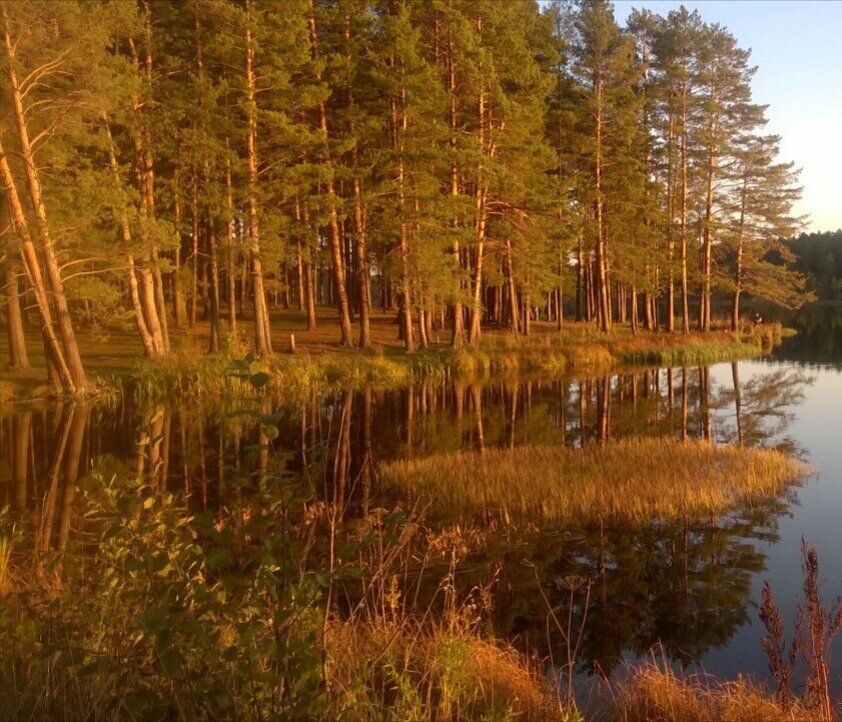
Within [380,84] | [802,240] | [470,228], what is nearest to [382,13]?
[380,84]

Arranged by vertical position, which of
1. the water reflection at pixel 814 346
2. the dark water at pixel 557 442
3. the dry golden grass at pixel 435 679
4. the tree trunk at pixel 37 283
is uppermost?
the tree trunk at pixel 37 283

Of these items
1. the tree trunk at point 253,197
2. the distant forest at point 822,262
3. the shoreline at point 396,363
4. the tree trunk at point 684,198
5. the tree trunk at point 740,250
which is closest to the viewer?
the shoreline at point 396,363

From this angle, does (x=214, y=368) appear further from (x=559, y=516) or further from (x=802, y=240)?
(x=802, y=240)

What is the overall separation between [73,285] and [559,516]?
17.7m

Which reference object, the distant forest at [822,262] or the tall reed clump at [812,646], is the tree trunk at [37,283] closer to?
the tall reed clump at [812,646]

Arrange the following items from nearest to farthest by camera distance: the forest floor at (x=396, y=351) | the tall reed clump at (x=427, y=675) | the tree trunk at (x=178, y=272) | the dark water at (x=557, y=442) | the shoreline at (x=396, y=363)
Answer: the tall reed clump at (x=427, y=675), the dark water at (x=557, y=442), the shoreline at (x=396, y=363), the forest floor at (x=396, y=351), the tree trunk at (x=178, y=272)

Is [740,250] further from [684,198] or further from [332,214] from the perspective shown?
[332,214]

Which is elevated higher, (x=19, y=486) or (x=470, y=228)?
(x=470, y=228)

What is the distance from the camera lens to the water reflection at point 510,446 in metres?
7.48

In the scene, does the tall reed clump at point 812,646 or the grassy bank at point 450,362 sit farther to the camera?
the grassy bank at point 450,362

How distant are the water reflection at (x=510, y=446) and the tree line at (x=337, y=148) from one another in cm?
555

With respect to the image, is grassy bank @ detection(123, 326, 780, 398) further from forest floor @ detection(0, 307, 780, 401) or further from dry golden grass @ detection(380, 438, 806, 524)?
dry golden grass @ detection(380, 438, 806, 524)

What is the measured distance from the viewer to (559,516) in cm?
1084

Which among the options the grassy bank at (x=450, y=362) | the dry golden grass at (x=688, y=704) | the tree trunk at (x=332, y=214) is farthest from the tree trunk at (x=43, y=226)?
the dry golden grass at (x=688, y=704)
